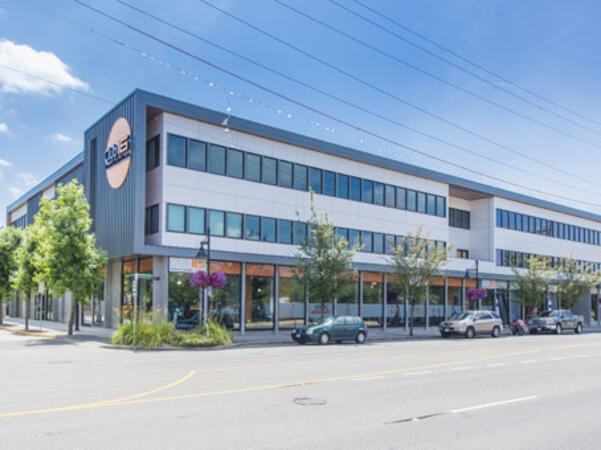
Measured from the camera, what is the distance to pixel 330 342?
2698cm

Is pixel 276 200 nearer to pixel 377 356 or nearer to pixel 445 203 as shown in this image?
pixel 377 356

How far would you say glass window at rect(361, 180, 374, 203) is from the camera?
36719 mm

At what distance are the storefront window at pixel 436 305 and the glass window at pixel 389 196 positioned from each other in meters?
7.38

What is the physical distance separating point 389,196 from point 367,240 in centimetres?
398

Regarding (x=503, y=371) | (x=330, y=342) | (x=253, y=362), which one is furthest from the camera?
Result: (x=330, y=342)

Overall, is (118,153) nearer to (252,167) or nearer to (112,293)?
(252,167)

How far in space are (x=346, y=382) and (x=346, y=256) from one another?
1759 centimetres

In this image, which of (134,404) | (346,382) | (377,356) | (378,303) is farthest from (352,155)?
(134,404)

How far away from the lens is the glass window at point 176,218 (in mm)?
27203

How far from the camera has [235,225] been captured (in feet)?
97.5

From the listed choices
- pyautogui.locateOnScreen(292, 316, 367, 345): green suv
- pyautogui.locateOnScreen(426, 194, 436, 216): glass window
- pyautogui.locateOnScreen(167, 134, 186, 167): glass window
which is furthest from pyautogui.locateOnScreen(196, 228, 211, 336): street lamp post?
pyautogui.locateOnScreen(426, 194, 436, 216): glass window

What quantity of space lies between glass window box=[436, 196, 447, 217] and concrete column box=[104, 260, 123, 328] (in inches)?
943

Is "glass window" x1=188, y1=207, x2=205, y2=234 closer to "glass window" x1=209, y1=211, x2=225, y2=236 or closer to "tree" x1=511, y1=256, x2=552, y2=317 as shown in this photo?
"glass window" x1=209, y1=211, x2=225, y2=236

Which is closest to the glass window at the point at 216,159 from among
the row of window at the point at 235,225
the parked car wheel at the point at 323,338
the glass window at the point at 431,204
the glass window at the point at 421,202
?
the row of window at the point at 235,225
